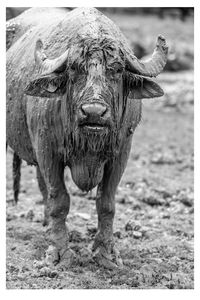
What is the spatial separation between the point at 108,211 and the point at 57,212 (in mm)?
519

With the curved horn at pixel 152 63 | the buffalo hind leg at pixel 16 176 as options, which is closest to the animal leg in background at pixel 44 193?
the buffalo hind leg at pixel 16 176

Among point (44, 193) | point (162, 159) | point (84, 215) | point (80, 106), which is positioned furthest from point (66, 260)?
point (162, 159)

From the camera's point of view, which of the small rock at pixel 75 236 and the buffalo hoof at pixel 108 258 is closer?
the buffalo hoof at pixel 108 258

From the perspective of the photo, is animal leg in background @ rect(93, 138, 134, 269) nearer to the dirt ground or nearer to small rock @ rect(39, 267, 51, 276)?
the dirt ground

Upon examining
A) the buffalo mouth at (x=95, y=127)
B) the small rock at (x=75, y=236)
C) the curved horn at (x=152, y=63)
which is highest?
the curved horn at (x=152, y=63)

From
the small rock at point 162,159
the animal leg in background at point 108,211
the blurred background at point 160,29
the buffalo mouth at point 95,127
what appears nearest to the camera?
the buffalo mouth at point 95,127

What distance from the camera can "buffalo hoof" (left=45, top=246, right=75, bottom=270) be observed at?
5.82m

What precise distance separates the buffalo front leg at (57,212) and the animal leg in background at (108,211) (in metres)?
0.31

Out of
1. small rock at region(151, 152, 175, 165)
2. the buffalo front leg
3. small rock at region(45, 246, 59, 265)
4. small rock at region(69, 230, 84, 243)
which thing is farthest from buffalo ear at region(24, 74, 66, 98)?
small rock at region(151, 152, 175, 165)

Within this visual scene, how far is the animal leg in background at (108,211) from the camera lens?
18.9 ft

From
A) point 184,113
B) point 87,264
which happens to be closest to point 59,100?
point 87,264

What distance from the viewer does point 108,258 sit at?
19.4 ft

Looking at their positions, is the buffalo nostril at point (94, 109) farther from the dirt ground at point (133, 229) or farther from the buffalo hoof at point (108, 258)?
the buffalo hoof at point (108, 258)

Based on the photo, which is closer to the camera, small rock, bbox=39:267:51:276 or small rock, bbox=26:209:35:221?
small rock, bbox=39:267:51:276
